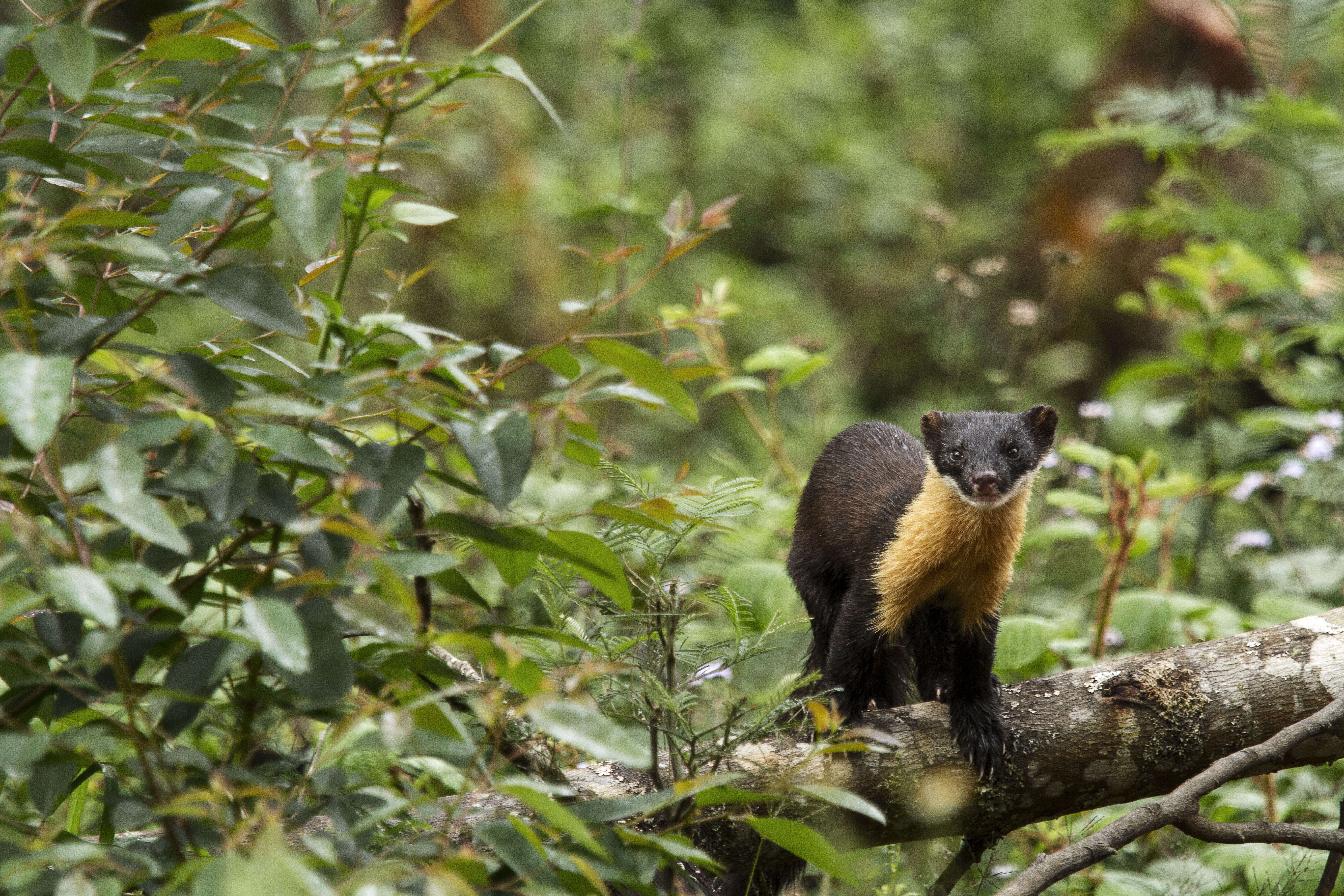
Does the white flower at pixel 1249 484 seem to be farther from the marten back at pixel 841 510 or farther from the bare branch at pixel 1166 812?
the bare branch at pixel 1166 812

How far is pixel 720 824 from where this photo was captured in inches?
86.7

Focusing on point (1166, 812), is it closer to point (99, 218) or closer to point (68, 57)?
point (99, 218)

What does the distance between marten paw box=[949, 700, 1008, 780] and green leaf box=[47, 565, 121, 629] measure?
1.86 meters

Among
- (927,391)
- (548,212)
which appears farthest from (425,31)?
(927,391)

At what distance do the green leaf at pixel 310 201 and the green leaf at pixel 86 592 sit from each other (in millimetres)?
459

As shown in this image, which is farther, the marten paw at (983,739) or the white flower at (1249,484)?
the white flower at (1249,484)

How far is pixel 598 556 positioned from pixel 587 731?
47 cm

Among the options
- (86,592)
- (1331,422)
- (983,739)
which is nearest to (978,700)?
(983,739)

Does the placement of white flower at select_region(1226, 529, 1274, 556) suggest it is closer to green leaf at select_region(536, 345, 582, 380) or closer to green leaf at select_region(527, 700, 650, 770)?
green leaf at select_region(536, 345, 582, 380)

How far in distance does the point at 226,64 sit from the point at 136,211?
0.97ft

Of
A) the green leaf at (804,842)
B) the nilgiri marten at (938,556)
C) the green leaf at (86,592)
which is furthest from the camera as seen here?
the nilgiri marten at (938,556)

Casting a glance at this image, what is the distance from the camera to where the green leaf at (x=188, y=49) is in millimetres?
1616

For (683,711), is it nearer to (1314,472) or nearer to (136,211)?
(136,211)

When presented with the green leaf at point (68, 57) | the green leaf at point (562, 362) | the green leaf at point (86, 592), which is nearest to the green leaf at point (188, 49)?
the green leaf at point (68, 57)
